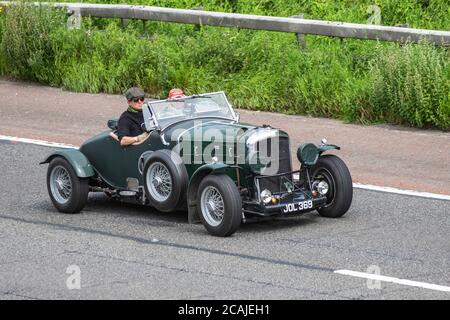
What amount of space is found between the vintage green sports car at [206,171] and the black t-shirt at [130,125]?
13cm

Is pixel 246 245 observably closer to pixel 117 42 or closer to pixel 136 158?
pixel 136 158

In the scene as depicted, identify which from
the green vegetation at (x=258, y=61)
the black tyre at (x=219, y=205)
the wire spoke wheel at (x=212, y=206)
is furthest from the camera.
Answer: the green vegetation at (x=258, y=61)

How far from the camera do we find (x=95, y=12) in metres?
21.3

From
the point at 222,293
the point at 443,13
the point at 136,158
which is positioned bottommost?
the point at 222,293

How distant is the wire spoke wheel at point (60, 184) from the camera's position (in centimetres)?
1327

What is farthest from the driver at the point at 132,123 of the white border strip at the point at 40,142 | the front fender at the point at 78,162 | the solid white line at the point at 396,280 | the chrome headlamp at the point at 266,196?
the white border strip at the point at 40,142

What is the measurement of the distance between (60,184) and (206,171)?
2.04 m

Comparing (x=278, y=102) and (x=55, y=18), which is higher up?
(x=55, y=18)

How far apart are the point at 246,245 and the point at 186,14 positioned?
29.8ft

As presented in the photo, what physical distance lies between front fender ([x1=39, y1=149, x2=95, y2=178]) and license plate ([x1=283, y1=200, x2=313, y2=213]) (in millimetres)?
2366

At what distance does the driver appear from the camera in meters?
13.1

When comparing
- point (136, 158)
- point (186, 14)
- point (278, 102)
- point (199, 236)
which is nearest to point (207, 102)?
point (136, 158)

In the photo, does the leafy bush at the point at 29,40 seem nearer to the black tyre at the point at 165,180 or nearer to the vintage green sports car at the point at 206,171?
the vintage green sports car at the point at 206,171

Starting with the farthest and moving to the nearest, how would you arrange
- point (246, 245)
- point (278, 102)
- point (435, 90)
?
point (278, 102) < point (435, 90) < point (246, 245)
